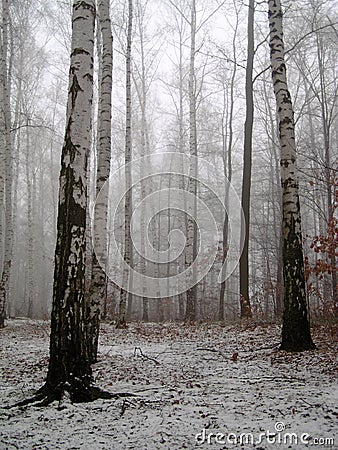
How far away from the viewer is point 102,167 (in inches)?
263

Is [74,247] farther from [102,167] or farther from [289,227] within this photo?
[289,227]

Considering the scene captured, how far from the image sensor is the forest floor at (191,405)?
9.78 ft

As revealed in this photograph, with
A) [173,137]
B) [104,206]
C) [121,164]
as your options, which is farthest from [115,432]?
[121,164]

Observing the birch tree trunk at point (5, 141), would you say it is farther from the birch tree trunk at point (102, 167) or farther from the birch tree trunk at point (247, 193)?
the birch tree trunk at point (247, 193)

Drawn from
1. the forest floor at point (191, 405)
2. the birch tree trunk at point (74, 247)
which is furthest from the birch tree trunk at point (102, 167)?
the birch tree trunk at point (74, 247)

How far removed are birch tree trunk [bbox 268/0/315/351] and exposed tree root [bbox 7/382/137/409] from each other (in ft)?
9.41

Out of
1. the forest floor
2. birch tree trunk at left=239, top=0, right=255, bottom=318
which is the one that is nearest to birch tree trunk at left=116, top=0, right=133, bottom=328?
birch tree trunk at left=239, top=0, right=255, bottom=318

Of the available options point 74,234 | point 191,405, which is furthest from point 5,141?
point 191,405

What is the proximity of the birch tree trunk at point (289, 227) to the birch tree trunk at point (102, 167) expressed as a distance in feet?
9.32

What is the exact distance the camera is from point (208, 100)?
24094 millimetres

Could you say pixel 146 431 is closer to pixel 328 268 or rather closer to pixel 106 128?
pixel 106 128

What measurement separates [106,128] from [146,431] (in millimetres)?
5055

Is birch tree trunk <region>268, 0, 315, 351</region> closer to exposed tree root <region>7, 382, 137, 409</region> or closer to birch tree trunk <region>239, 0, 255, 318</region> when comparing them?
exposed tree root <region>7, 382, 137, 409</region>

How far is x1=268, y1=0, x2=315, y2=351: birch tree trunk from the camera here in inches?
231
